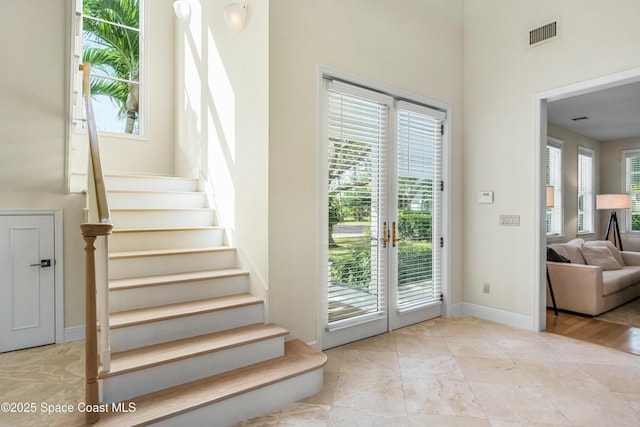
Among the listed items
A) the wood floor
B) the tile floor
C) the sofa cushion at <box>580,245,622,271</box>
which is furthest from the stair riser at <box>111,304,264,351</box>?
the sofa cushion at <box>580,245,622,271</box>

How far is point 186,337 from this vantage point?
249 cm

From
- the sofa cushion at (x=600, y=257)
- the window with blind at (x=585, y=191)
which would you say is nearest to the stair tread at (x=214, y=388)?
the sofa cushion at (x=600, y=257)

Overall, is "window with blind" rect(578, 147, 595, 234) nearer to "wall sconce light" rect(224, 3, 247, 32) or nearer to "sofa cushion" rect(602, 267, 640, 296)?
"sofa cushion" rect(602, 267, 640, 296)

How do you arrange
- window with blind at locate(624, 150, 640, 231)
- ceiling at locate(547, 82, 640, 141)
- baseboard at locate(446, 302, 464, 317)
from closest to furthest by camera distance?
1. baseboard at locate(446, 302, 464, 317)
2. ceiling at locate(547, 82, 640, 141)
3. window with blind at locate(624, 150, 640, 231)

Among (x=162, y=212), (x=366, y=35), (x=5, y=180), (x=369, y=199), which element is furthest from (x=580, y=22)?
(x=5, y=180)

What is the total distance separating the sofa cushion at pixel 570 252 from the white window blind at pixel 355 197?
3020 mm

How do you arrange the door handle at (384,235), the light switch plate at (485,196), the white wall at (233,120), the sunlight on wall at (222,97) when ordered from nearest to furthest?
the white wall at (233,120), the sunlight on wall at (222,97), the door handle at (384,235), the light switch plate at (485,196)

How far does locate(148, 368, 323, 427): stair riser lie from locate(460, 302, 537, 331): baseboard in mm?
2515

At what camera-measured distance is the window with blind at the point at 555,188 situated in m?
6.63

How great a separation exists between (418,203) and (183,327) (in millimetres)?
2712

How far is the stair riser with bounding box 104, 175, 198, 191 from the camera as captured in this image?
370 centimetres

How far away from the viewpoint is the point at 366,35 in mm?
3420

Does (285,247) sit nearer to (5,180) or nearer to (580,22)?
(5,180)

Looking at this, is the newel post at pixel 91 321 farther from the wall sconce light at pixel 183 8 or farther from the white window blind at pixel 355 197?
the wall sconce light at pixel 183 8
